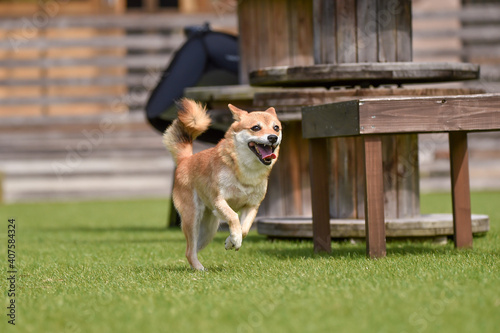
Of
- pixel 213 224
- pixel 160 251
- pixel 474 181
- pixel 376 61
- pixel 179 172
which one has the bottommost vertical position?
pixel 474 181

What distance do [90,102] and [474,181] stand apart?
6796mm

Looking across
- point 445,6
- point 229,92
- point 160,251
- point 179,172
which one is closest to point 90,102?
point 445,6

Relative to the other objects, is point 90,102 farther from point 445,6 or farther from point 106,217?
point 445,6

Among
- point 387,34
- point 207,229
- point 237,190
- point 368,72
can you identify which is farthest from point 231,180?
point 387,34

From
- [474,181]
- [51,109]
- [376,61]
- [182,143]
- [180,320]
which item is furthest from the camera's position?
[51,109]

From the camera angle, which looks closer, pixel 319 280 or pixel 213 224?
pixel 319 280

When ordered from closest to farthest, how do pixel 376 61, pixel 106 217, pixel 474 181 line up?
pixel 376 61 → pixel 106 217 → pixel 474 181

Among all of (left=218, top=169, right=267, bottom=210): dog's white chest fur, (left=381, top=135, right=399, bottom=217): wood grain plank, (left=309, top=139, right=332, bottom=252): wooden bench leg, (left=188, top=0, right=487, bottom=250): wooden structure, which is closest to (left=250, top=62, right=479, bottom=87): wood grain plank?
(left=188, top=0, right=487, bottom=250): wooden structure

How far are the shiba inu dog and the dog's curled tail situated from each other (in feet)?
0.57

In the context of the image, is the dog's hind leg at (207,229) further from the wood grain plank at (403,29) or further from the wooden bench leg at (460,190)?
the wood grain plank at (403,29)

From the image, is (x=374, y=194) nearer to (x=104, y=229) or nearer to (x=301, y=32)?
(x=301, y=32)

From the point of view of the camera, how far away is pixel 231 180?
477cm

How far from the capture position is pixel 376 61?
623cm

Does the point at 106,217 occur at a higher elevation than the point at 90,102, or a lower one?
lower
